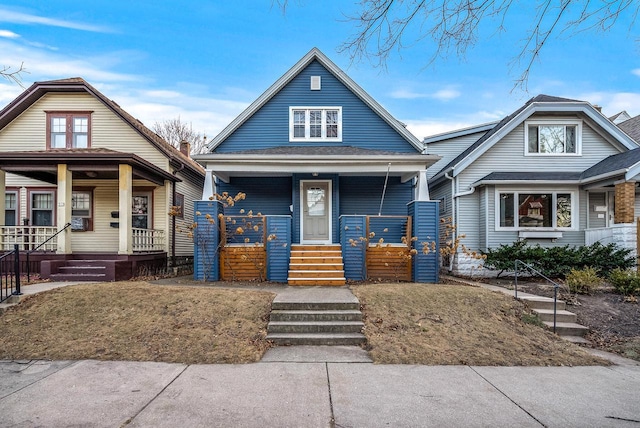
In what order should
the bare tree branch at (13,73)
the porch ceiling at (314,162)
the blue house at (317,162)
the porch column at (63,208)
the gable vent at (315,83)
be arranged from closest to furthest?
the bare tree branch at (13,73), the porch ceiling at (314,162), the porch column at (63,208), the blue house at (317,162), the gable vent at (315,83)

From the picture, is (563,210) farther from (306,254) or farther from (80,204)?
(80,204)

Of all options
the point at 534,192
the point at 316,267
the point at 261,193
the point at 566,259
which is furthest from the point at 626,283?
the point at 261,193

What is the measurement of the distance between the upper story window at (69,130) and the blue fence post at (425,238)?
11847 millimetres

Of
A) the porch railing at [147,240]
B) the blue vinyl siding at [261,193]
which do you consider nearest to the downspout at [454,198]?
the blue vinyl siding at [261,193]

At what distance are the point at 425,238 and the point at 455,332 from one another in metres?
4.08

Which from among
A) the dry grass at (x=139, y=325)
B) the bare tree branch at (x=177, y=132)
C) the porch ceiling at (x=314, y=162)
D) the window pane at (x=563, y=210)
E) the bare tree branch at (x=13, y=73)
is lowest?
the dry grass at (x=139, y=325)

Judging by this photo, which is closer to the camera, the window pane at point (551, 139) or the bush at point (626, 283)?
the bush at point (626, 283)

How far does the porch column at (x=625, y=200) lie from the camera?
35.0 ft

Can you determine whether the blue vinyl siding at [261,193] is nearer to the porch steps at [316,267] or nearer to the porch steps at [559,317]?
the porch steps at [316,267]

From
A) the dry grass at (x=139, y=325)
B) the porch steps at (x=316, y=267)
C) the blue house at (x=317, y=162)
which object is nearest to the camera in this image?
the dry grass at (x=139, y=325)

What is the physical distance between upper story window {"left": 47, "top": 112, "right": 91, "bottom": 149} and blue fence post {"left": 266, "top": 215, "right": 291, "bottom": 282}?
8099 mm

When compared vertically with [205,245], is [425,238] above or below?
above

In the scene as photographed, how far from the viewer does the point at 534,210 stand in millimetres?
12133

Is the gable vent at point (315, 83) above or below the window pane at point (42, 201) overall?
above
